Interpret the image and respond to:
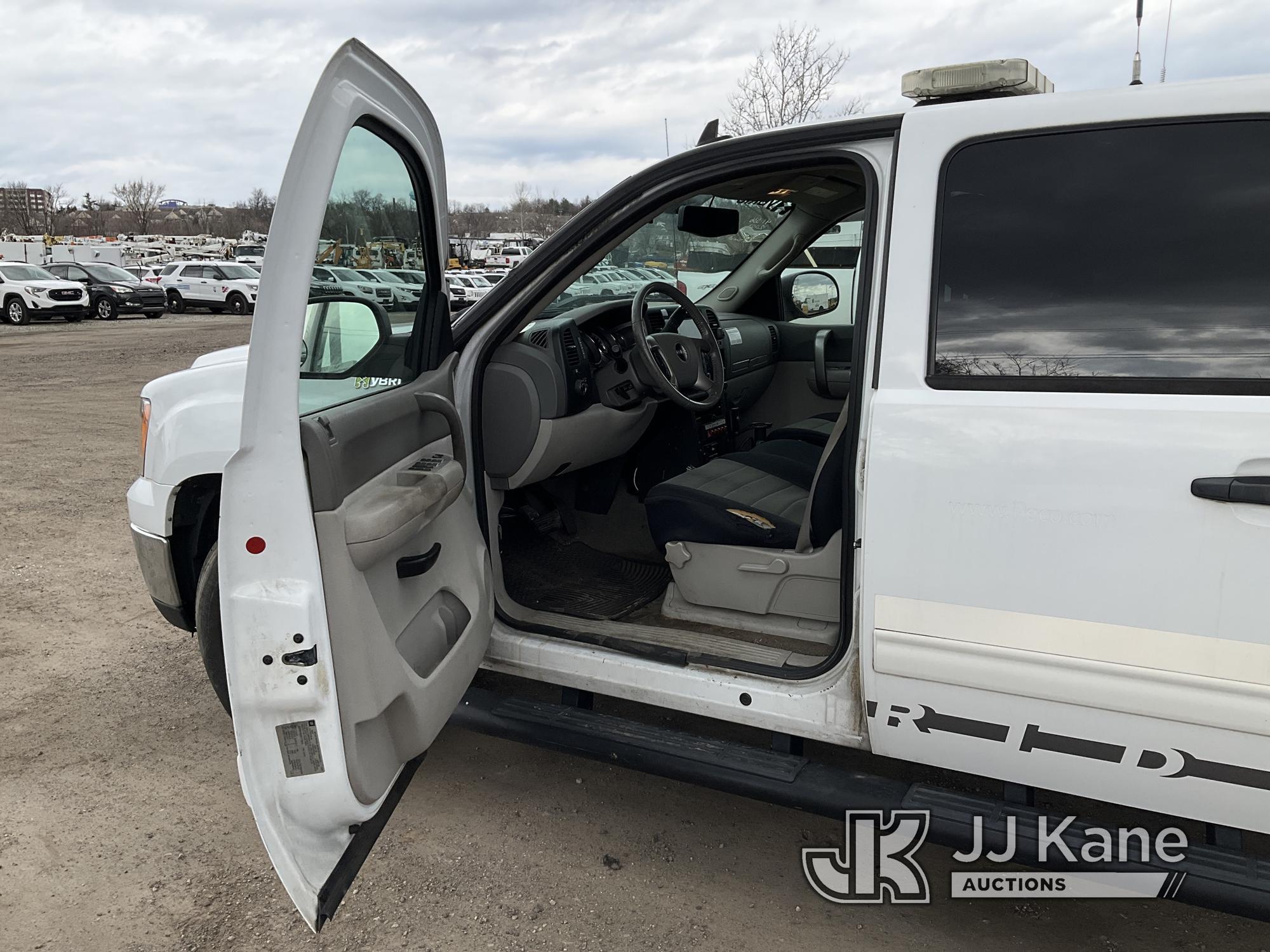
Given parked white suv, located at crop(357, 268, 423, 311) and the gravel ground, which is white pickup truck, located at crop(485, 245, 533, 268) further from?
parked white suv, located at crop(357, 268, 423, 311)

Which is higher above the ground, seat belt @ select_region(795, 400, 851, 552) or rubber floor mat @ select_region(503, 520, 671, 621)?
seat belt @ select_region(795, 400, 851, 552)

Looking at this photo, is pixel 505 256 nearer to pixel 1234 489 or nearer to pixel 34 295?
pixel 34 295

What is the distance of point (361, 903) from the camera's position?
2.46m

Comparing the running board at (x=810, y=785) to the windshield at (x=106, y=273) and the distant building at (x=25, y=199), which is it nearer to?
the windshield at (x=106, y=273)

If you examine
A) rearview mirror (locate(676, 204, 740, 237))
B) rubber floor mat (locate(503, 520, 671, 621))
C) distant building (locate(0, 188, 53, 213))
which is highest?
distant building (locate(0, 188, 53, 213))

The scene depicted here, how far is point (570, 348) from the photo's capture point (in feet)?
11.0

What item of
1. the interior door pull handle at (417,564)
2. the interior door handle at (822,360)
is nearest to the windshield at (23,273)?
the interior door handle at (822,360)

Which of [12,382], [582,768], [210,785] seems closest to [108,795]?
[210,785]

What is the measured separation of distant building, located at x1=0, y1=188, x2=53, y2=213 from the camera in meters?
77.2

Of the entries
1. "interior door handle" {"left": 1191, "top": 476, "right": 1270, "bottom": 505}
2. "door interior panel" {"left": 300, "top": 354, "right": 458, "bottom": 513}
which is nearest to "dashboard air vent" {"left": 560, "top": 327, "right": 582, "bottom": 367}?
"door interior panel" {"left": 300, "top": 354, "right": 458, "bottom": 513}

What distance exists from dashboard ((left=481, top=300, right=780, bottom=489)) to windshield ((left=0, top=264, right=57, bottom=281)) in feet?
77.3

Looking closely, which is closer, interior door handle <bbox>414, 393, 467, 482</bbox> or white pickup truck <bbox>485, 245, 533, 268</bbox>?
interior door handle <bbox>414, 393, 467, 482</bbox>

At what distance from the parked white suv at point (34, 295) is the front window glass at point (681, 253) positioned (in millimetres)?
22749

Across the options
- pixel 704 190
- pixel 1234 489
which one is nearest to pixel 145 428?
pixel 704 190
